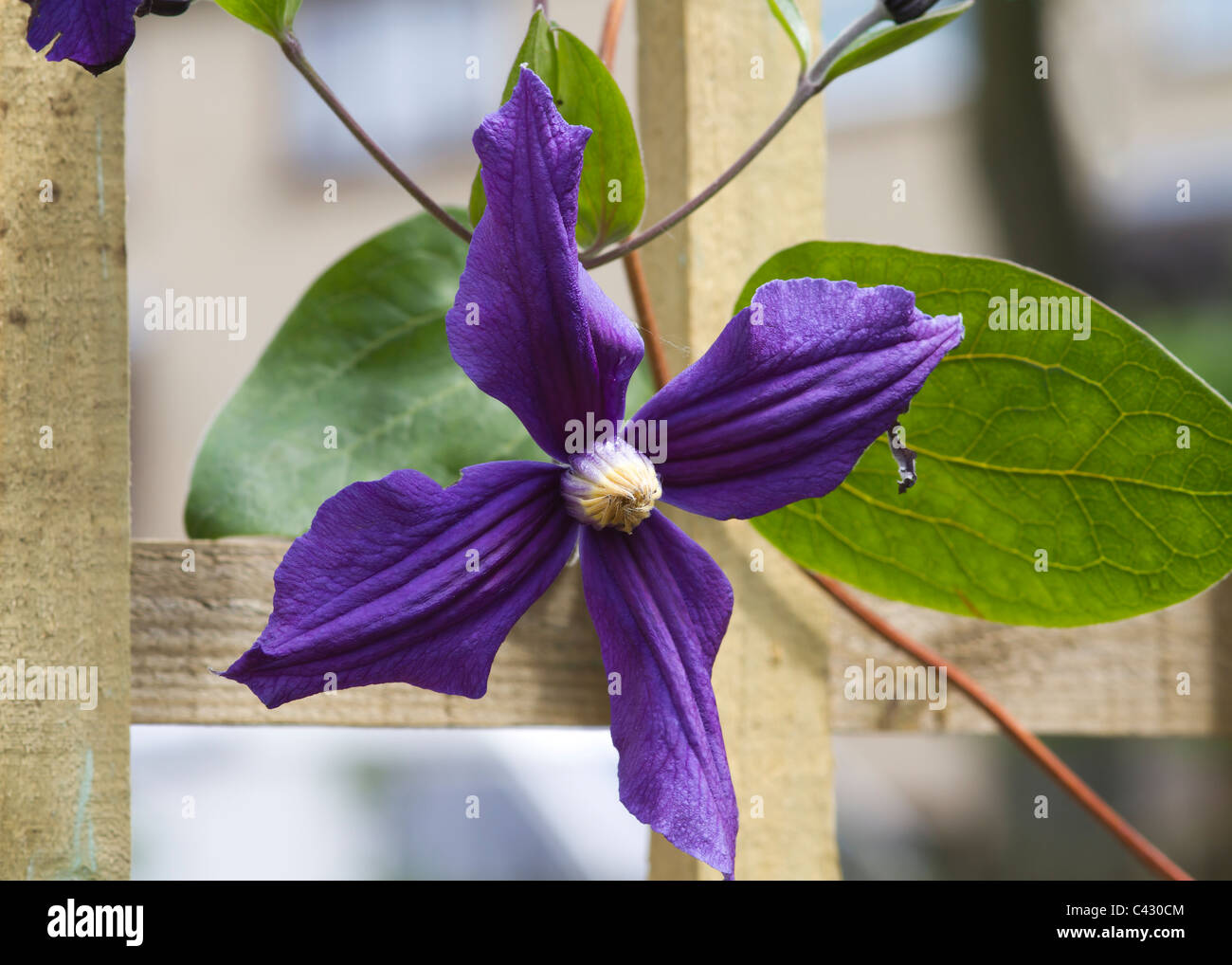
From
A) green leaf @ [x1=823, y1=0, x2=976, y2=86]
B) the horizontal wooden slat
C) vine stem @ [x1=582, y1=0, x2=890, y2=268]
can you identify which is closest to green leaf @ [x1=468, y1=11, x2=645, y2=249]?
vine stem @ [x1=582, y1=0, x2=890, y2=268]

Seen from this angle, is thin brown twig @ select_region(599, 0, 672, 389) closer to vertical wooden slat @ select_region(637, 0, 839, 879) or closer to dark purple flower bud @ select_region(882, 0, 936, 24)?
vertical wooden slat @ select_region(637, 0, 839, 879)

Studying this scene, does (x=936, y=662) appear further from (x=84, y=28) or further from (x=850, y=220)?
(x=850, y=220)

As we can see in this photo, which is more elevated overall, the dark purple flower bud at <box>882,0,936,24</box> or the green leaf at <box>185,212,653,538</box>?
the dark purple flower bud at <box>882,0,936,24</box>

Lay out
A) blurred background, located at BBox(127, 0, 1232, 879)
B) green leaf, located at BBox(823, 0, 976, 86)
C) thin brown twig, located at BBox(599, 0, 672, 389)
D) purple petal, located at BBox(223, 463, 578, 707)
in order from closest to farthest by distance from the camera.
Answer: purple petal, located at BBox(223, 463, 578, 707)
green leaf, located at BBox(823, 0, 976, 86)
thin brown twig, located at BBox(599, 0, 672, 389)
blurred background, located at BBox(127, 0, 1232, 879)

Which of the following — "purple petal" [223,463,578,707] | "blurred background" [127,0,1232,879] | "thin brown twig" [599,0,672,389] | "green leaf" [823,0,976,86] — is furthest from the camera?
"blurred background" [127,0,1232,879]

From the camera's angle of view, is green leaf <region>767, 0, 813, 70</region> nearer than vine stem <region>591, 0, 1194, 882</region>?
Yes

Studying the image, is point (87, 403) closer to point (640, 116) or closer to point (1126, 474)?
point (640, 116)

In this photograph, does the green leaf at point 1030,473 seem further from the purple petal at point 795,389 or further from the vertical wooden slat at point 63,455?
the vertical wooden slat at point 63,455
